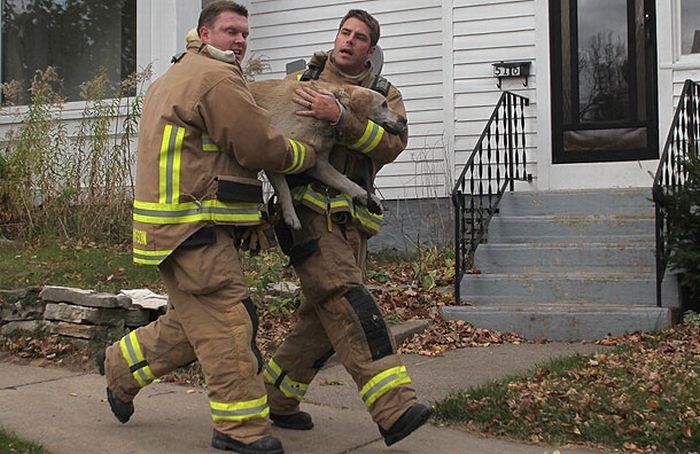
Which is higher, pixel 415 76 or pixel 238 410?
pixel 415 76

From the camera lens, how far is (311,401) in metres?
5.11

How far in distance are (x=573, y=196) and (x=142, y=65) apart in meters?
5.39

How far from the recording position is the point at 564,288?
24.6ft

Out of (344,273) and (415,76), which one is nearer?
(344,273)

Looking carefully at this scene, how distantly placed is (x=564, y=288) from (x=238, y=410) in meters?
4.33

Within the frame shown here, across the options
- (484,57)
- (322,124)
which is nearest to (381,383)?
(322,124)

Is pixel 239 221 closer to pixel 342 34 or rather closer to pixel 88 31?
pixel 342 34

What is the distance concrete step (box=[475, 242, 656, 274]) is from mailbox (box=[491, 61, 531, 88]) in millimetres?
2449

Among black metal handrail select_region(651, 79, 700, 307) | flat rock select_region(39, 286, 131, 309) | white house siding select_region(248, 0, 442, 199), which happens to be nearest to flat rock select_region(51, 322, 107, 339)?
flat rock select_region(39, 286, 131, 309)

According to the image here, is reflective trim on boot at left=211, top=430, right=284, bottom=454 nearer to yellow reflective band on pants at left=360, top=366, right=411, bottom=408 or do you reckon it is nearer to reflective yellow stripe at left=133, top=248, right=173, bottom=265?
yellow reflective band on pants at left=360, top=366, right=411, bottom=408

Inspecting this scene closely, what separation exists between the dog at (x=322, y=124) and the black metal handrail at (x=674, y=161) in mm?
3478

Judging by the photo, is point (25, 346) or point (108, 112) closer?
point (25, 346)

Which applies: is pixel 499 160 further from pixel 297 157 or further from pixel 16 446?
pixel 16 446

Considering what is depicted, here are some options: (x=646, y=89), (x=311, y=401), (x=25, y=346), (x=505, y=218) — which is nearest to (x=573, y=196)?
(x=505, y=218)
